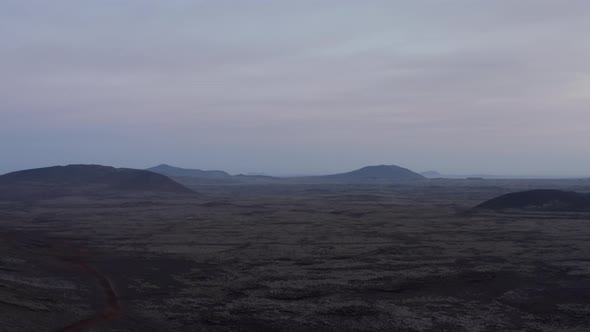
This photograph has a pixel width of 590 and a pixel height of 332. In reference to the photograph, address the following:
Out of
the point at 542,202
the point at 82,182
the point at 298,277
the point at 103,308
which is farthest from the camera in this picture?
the point at 82,182

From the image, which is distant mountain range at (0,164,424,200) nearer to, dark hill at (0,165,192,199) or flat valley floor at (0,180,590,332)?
dark hill at (0,165,192,199)

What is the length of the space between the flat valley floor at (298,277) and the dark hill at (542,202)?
15.3 meters

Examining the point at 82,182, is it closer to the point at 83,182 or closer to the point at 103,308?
the point at 83,182

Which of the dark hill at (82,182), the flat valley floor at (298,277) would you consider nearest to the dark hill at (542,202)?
the flat valley floor at (298,277)

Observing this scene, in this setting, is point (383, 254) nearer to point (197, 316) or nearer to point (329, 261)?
point (329, 261)

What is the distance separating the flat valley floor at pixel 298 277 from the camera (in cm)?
1667

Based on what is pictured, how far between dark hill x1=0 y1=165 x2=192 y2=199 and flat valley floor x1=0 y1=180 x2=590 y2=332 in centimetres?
5123

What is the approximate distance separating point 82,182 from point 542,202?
244ft

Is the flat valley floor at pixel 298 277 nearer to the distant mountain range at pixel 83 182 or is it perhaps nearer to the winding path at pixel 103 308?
the winding path at pixel 103 308

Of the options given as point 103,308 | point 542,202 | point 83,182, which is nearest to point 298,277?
point 103,308

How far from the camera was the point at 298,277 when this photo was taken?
22781 millimetres

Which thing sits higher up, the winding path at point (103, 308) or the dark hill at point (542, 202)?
the dark hill at point (542, 202)

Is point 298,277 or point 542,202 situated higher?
point 542,202

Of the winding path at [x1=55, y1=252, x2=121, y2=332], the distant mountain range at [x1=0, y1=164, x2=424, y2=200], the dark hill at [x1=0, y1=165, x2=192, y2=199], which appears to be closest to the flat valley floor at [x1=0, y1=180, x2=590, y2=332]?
the winding path at [x1=55, y1=252, x2=121, y2=332]
